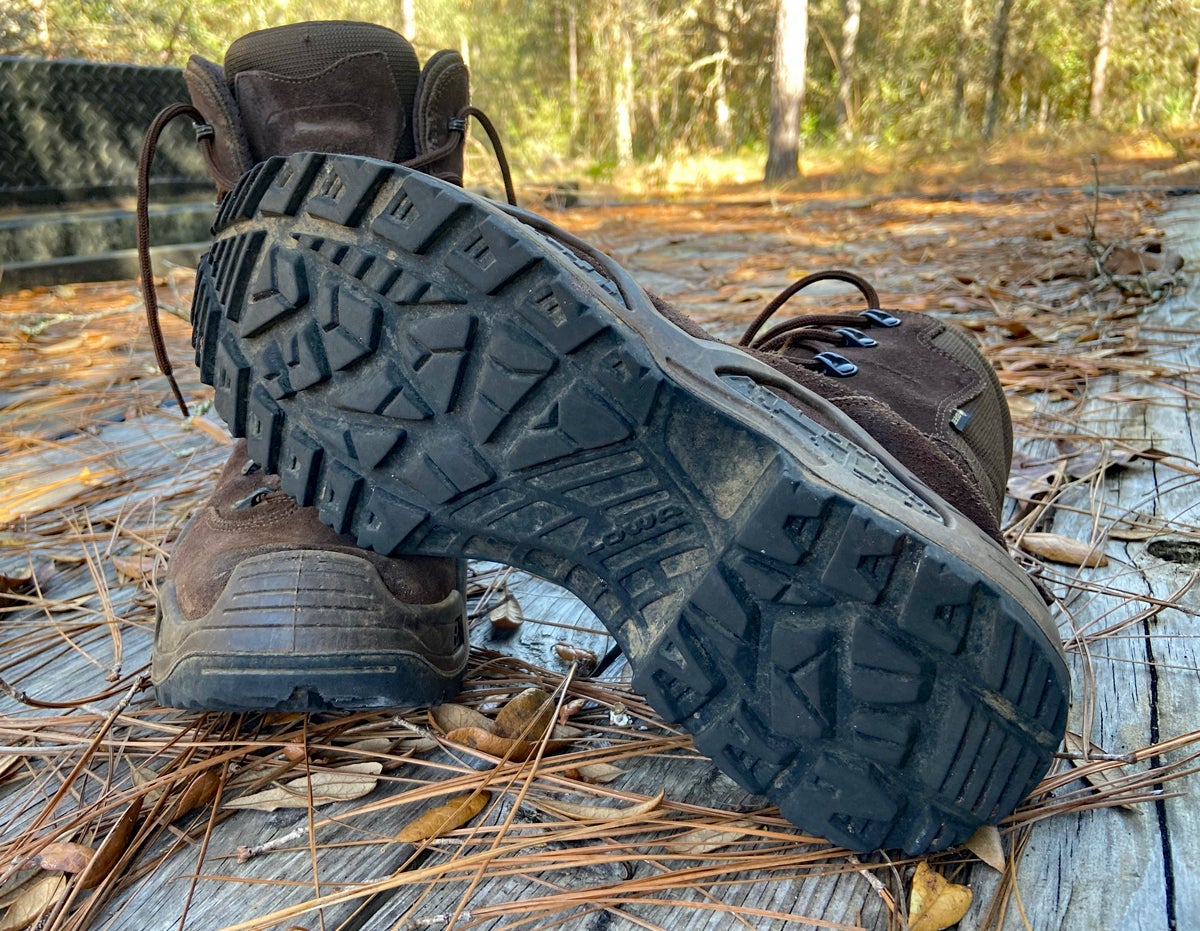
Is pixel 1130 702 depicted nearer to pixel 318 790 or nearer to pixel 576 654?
pixel 576 654

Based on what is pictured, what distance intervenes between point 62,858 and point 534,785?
43cm

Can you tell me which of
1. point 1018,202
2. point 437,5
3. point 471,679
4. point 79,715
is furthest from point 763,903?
point 437,5

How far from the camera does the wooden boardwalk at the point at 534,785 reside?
29.0 inches

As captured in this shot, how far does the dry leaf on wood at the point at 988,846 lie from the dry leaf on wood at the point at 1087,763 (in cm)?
11

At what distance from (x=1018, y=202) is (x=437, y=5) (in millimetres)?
13854

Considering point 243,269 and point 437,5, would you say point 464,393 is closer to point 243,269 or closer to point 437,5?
point 243,269

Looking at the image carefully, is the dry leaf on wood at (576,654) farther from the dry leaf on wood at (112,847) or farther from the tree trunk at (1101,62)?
the tree trunk at (1101,62)

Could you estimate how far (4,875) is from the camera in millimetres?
814

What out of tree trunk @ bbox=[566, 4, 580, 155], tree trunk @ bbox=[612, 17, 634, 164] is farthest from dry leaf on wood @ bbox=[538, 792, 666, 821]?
tree trunk @ bbox=[566, 4, 580, 155]

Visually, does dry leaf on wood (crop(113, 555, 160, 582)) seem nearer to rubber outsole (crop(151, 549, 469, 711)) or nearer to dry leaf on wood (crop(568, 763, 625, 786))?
rubber outsole (crop(151, 549, 469, 711))

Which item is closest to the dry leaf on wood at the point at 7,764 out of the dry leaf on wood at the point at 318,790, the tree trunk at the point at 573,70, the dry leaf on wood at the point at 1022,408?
the dry leaf on wood at the point at 318,790

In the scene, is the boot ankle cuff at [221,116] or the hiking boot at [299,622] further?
the boot ankle cuff at [221,116]

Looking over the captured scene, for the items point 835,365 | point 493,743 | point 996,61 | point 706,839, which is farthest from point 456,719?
point 996,61

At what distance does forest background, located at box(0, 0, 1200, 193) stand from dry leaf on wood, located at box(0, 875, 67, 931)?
24.4 feet
